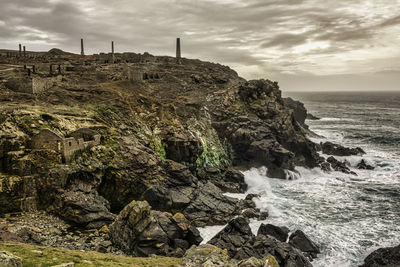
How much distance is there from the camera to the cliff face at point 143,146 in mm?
20391

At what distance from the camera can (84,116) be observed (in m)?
29.1

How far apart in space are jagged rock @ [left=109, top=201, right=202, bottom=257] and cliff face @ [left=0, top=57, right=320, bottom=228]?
2.64m

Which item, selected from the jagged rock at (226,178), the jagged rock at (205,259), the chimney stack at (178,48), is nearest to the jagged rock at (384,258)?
the jagged rock at (205,259)

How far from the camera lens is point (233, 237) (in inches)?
819

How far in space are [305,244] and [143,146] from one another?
60.6 feet

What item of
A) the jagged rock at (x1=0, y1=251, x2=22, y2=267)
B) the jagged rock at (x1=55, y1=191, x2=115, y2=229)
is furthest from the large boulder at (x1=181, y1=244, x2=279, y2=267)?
the jagged rock at (x1=55, y1=191, x2=115, y2=229)

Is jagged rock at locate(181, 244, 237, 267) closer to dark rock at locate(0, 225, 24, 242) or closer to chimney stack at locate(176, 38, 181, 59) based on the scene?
dark rock at locate(0, 225, 24, 242)

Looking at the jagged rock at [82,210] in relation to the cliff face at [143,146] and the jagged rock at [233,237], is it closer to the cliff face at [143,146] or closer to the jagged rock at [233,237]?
the cliff face at [143,146]

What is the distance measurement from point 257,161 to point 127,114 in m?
21.2

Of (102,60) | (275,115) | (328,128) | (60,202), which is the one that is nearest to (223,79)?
(275,115)

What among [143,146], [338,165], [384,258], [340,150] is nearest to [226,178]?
[143,146]

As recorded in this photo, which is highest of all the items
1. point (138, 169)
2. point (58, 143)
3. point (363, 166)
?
point (58, 143)

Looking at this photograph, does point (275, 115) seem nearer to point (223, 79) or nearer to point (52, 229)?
point (223, 79)

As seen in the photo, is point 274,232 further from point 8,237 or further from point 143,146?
point 8,237
